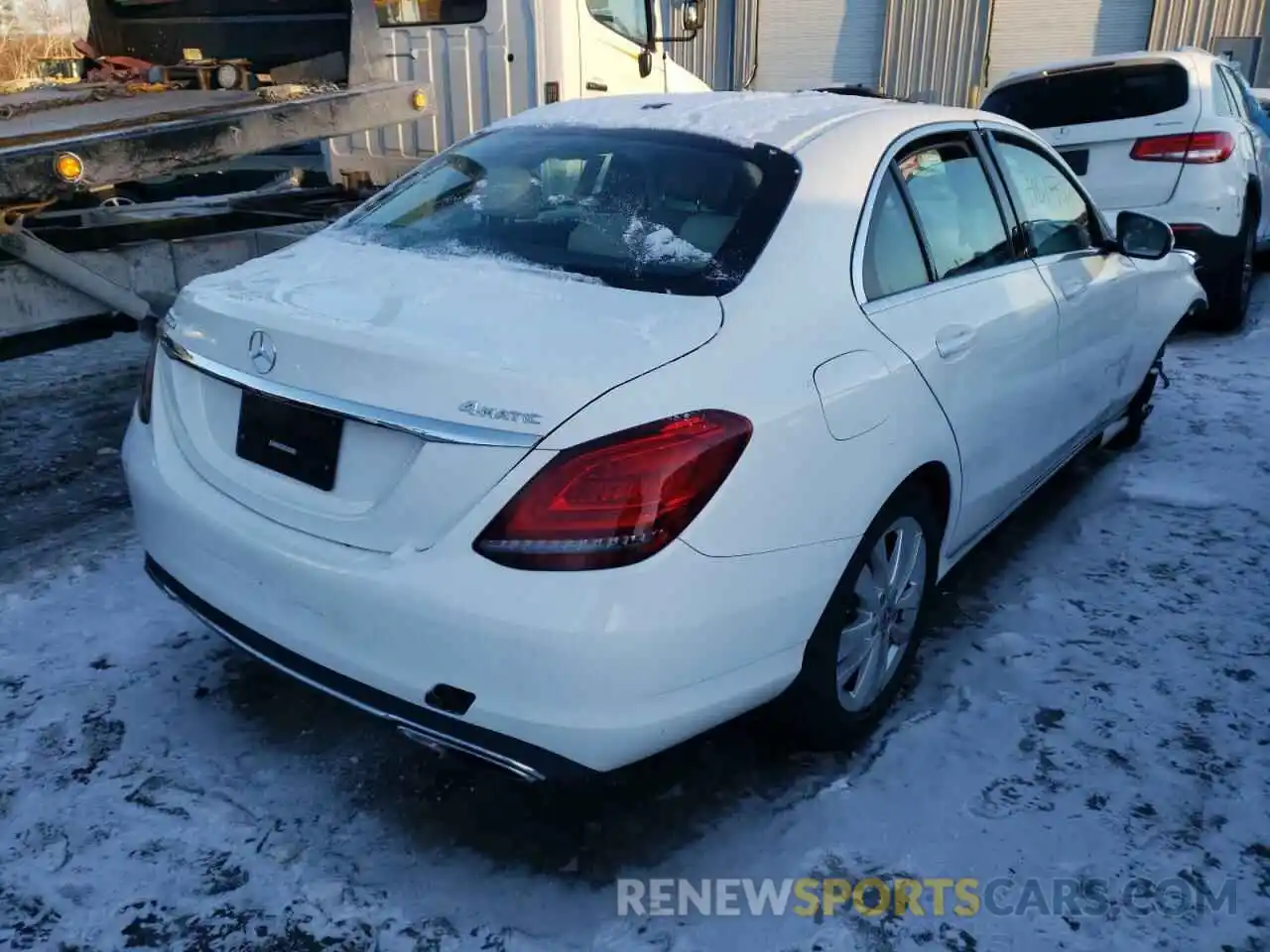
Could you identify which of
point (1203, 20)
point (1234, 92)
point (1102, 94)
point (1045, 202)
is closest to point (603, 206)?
point (1045, 202)

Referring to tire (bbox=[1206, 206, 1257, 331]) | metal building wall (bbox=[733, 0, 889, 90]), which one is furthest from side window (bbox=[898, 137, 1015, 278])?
metal building wall (bbox=[733, 0, 889, 90])

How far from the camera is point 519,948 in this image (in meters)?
2.13

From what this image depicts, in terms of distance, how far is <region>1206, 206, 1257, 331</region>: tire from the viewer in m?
6.84

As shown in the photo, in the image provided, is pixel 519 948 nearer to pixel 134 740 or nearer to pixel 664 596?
pixel 664 596

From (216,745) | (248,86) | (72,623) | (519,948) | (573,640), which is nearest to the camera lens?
(573,640)

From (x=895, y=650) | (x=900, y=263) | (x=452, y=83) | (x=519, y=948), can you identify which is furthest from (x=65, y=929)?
(x=452, y=83)

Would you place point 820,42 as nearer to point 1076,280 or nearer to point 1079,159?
point 1079,159

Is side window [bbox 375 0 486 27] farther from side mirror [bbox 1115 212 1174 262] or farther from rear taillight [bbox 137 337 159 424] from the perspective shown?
rear taillight [bbox 137 337 159 424]

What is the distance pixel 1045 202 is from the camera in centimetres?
374

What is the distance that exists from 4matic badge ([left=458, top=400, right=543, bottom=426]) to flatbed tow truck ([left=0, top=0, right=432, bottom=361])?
7.89 ft

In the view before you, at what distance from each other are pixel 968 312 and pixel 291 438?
5.96ft

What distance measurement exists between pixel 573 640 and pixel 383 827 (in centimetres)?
87

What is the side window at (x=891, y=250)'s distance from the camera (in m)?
2.64

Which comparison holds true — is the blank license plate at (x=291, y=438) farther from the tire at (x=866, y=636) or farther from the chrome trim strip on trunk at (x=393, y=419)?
the tire at (x=866, y=636)
